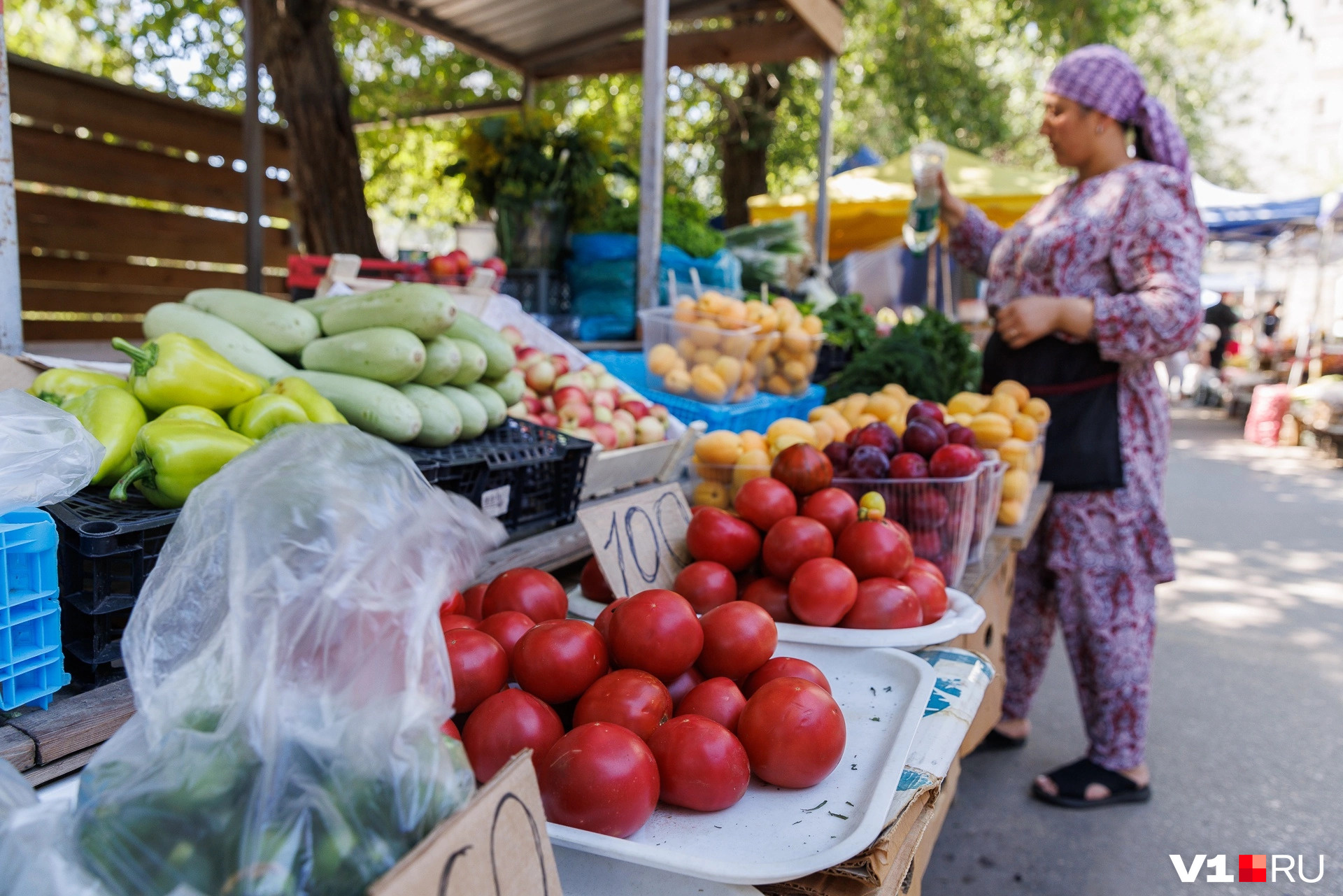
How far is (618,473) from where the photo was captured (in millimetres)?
2312

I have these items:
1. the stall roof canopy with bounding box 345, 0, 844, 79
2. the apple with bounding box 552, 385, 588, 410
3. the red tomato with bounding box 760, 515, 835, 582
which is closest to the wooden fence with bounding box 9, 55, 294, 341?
the stall roof canopy with bounding box 345, 0, 844, 79

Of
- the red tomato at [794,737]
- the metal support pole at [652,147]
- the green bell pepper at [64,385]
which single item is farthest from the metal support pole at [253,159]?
the red tomato at [794,737]

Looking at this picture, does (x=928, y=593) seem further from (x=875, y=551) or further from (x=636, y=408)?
(x=636, y=408)

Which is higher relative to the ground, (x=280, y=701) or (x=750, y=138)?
(x=750, y=138)

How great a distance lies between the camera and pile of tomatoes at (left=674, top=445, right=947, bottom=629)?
4.84 ft

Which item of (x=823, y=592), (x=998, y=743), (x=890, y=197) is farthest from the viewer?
(x=890, y=197)

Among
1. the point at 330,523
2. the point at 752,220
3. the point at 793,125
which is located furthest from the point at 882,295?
the point at 330,523

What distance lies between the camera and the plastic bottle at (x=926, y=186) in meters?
3.63

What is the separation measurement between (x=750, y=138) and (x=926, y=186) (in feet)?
17.5

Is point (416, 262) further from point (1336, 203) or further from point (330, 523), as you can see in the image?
point (1336, 203)

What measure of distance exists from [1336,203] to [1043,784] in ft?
32.6

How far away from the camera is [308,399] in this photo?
61.9 inches

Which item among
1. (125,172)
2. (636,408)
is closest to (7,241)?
(636,408)

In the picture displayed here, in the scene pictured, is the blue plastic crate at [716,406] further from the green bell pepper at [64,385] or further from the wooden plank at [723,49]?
the wooden plank at [723,49]
